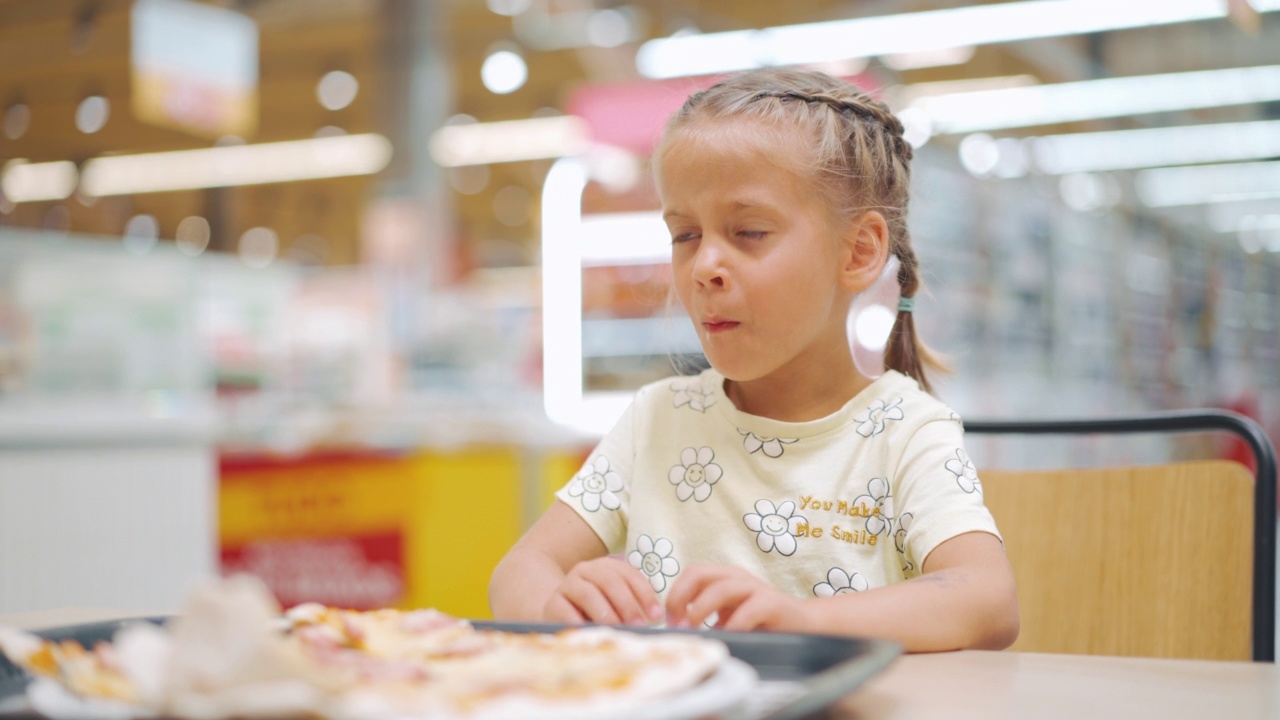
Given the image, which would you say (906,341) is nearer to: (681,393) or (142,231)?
(681,393)

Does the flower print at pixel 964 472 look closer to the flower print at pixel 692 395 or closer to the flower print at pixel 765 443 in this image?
the flower print at pixel 765 443

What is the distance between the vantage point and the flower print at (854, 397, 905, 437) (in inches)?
45.0

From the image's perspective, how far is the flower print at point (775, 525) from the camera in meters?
1.12

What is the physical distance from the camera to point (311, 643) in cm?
67

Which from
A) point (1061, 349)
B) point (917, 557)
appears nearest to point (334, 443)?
point (917, 557)

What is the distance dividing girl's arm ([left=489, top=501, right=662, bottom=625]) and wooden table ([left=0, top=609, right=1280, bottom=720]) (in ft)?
0.64

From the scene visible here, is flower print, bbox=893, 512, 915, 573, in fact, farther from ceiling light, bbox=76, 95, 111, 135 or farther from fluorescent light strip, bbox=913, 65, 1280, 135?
ceiling light, bbox=76, 95, 111, 135

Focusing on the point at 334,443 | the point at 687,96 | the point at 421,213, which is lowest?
the point at 334,443

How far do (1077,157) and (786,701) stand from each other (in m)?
7.76

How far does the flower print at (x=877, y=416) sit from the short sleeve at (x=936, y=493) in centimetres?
5

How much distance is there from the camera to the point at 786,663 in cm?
65

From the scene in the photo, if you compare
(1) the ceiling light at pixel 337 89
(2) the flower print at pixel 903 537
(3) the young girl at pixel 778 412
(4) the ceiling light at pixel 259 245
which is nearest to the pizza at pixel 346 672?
(3) the young girl at pixel 778 412

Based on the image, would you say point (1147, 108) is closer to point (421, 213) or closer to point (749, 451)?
point (421, 213)

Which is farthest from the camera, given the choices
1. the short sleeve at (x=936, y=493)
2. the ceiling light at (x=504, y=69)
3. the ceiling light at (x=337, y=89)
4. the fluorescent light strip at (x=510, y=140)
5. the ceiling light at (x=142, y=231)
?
the ceiling light at (x=142, y=231)
